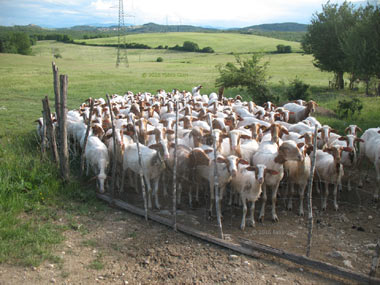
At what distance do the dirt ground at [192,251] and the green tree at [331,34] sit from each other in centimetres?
2798

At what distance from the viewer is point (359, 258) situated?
6945 millimetres

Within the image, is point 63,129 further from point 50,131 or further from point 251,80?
point 251,80

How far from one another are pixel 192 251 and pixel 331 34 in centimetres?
3305

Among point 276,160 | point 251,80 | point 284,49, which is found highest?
point 284,49

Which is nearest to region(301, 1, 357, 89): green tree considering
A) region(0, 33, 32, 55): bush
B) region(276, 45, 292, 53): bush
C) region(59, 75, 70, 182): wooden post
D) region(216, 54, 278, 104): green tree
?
region(216, 54, 278, 104): green tree

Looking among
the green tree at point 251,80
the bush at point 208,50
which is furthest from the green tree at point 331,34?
the bush at point 208,50

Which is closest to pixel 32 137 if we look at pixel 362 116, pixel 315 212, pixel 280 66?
pixel 315 212

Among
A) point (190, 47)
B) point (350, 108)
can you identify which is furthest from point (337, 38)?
point (190, 47)

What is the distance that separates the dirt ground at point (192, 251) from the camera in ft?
20.6

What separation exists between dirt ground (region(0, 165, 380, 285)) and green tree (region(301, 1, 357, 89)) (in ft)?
91.8

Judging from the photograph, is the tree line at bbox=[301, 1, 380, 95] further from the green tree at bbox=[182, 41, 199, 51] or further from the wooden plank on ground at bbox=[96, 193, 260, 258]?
the green tree at bbox=[182, 41, 199, 51]

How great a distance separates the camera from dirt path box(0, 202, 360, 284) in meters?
6.22

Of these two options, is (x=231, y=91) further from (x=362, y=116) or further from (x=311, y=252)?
(x=311, y=252)

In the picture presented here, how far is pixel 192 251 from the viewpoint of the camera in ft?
23.3
